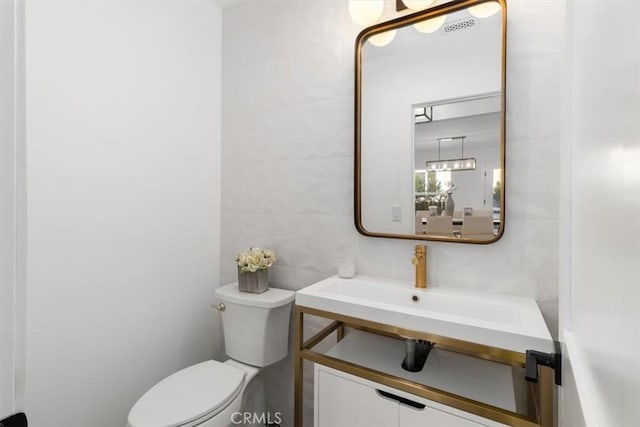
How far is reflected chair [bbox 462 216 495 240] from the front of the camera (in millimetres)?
1200

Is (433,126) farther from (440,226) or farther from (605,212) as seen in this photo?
(605,212)

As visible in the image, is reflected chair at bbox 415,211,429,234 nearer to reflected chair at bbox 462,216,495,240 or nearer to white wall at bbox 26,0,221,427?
reflected chair at bbox 462,216,495,240

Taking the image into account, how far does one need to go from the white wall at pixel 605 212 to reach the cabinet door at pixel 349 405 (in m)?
0.63

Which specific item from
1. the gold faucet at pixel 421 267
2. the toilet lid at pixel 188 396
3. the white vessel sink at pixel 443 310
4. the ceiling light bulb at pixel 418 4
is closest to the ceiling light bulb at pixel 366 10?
the ceiling light bulb at pixel 418 4

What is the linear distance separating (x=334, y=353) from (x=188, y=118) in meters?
1.45

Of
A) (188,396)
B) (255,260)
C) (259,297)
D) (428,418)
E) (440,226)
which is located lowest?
(188,396)

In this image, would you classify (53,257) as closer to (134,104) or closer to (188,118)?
(134,104)

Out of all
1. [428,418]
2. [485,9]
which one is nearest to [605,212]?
[428,418]

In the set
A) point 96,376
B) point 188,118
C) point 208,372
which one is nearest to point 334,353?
point 208,372

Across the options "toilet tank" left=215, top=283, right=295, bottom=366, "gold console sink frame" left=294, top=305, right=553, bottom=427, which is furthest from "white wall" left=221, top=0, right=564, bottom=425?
"gold console sink frame" left=294, top=305, right=553, bottom=427

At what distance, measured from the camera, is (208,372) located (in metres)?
1.42

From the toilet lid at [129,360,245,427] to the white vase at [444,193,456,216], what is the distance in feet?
3.71

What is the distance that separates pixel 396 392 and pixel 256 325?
0.76 metres

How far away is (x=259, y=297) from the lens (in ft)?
5.09
